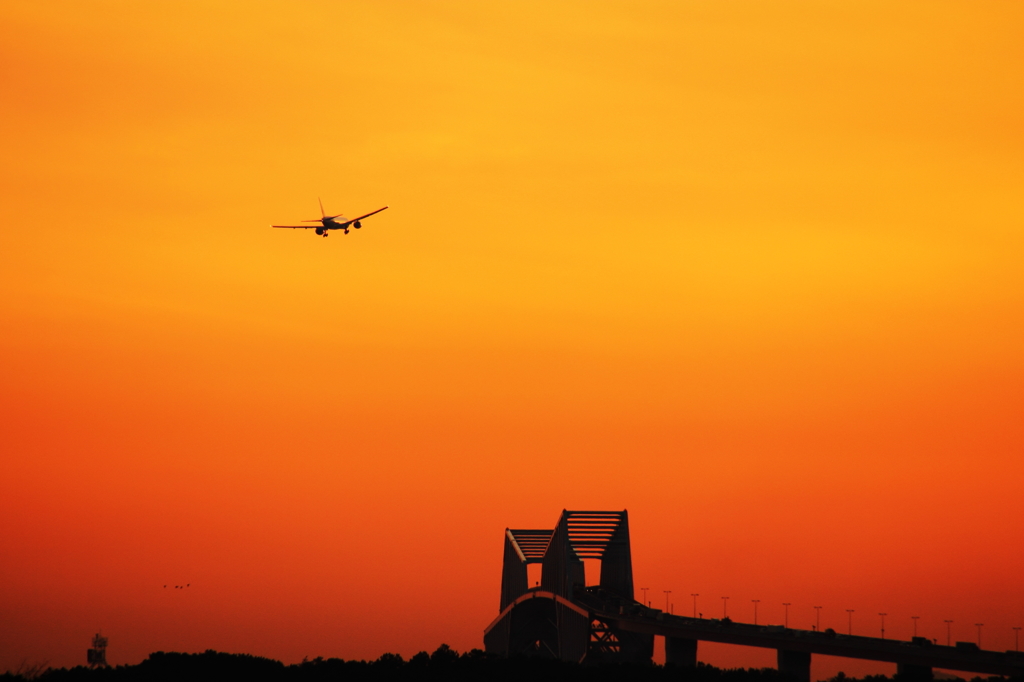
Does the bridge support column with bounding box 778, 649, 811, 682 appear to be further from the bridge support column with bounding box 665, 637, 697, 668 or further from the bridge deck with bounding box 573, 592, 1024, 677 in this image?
the bridge support column with bounding box 665, 637, 697, 668

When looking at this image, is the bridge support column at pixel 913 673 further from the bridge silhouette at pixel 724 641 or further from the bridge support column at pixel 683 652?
the bridge support column at pixel 683 652

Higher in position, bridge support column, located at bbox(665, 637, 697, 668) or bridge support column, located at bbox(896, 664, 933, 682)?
bridge support column, located at bbox(665, 637, 697, 668)

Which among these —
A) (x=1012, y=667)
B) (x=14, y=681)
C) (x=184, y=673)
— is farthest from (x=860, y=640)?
(x=14, y=681)

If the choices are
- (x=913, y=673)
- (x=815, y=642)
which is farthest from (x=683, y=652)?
(x=913, y=673)

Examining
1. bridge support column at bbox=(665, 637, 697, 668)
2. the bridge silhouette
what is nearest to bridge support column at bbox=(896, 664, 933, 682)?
the bridge silhouette

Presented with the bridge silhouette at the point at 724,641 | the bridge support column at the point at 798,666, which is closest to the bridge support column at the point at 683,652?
the bridge silhouette at the point at 724,641

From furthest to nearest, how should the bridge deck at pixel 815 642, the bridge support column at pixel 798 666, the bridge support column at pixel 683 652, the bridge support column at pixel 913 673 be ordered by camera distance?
the bridge support column at pixel 683 652
the bridge support column at pixel 798 666
the bridge support column at pixel 913 673
the bridge deck at pixel 815 642
